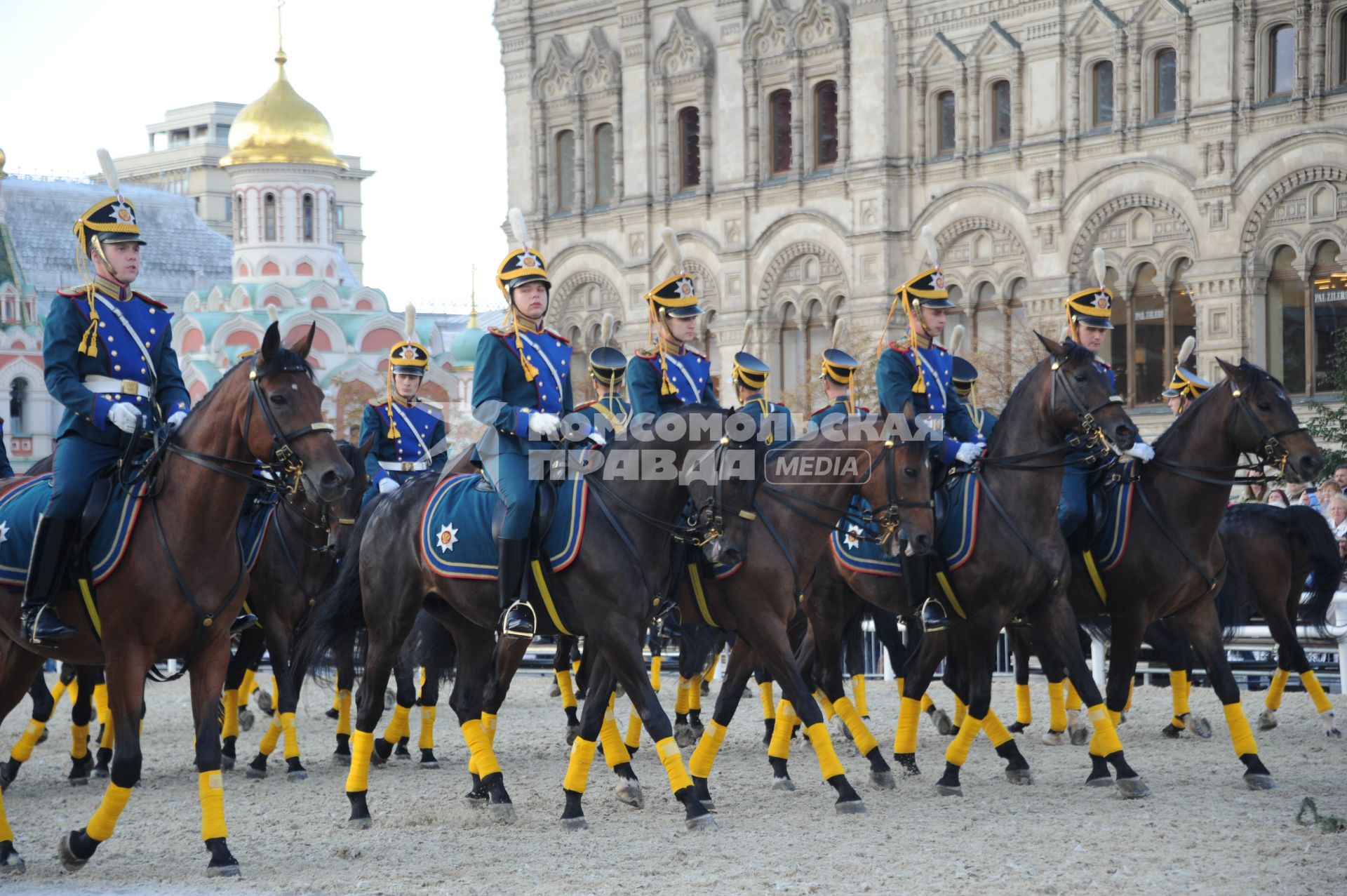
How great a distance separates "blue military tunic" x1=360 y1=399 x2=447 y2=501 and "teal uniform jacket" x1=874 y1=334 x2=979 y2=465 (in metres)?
→ 4.40

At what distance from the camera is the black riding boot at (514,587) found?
8.82 meters

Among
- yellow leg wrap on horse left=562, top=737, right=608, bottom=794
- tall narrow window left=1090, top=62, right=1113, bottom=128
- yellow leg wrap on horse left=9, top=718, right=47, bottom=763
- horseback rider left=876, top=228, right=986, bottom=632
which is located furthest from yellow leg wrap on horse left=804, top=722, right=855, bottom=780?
tall narrow window left=1090, top=62, right=1113, bottom=128

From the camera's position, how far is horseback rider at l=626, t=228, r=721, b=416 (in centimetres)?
997

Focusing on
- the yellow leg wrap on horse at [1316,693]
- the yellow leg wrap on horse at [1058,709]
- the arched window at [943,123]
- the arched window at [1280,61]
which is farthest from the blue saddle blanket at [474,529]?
the arched window at [943,123]

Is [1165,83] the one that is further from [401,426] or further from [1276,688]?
[401,426]

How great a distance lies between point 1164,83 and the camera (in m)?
33.9

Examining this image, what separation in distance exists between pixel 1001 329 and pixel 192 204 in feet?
206

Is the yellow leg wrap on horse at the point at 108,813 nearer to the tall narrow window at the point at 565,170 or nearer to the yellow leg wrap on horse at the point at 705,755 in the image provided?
the yellow leg wrap on horse at the point at 705,755

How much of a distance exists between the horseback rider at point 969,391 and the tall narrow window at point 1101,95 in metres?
23.3

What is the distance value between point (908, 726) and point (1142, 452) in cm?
224

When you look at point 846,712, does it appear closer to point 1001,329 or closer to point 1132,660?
point 1132,660

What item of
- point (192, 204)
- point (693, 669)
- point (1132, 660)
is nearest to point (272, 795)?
point (693, 669)

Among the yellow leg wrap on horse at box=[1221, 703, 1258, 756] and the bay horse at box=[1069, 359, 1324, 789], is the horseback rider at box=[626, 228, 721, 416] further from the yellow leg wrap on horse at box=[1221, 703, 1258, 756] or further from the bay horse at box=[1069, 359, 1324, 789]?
the yellow leg wrap on horse at box=[1221, 703, 1258, 756]

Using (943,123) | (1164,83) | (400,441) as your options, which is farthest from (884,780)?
(943,123)
